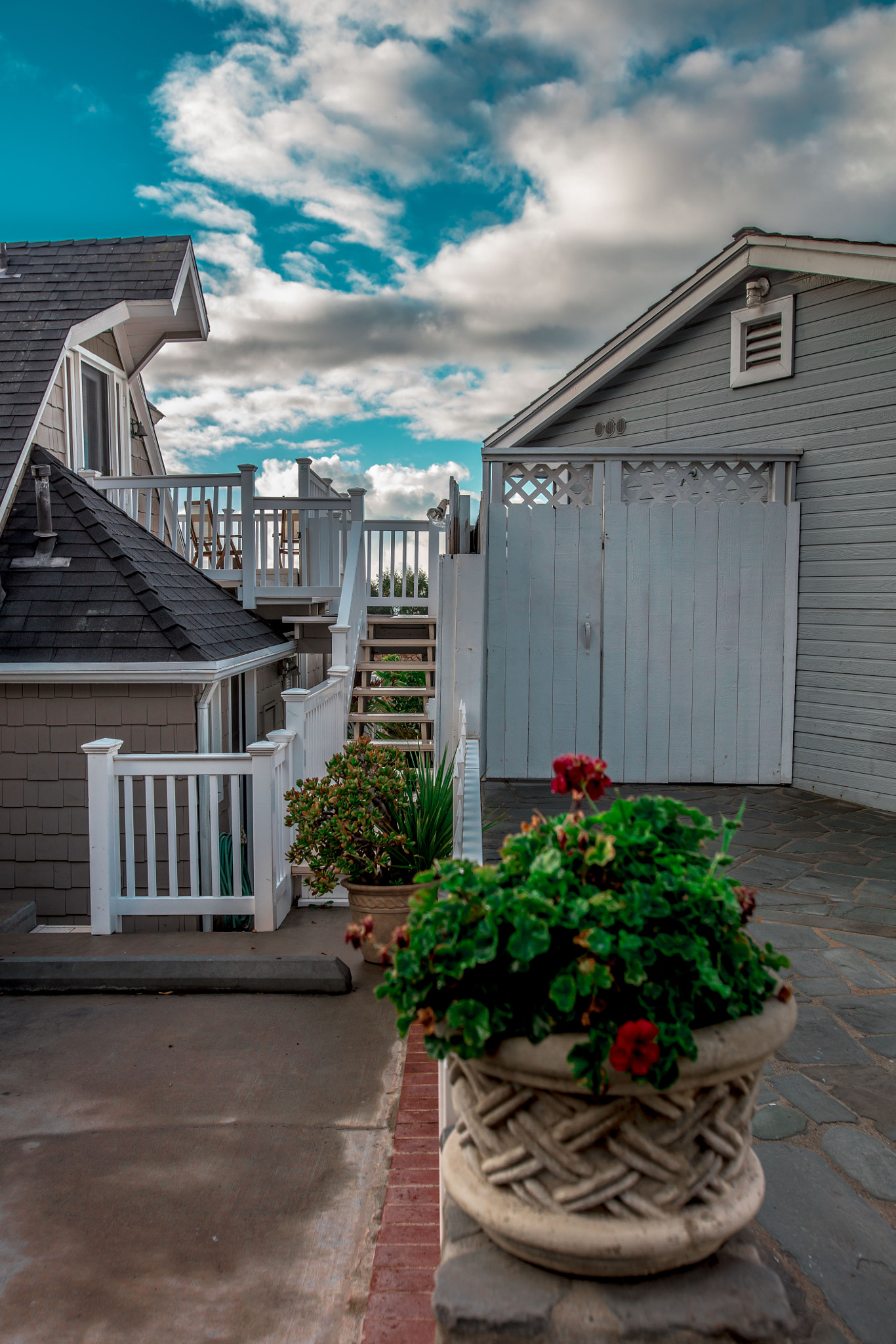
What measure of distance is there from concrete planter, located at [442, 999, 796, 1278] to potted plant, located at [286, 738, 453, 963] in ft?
9.31

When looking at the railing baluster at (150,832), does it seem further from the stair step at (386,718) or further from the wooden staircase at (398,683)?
the stair step at (386,718)

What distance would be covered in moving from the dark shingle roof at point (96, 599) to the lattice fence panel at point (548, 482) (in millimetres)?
2639

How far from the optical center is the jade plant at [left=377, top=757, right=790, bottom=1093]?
1147 mm

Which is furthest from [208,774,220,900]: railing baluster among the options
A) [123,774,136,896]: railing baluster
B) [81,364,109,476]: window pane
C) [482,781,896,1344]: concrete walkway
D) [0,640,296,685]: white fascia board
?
[81,364,109,476]: window pane

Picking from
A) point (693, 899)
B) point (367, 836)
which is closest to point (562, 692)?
point (367, 836)

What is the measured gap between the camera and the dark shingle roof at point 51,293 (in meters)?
7.43

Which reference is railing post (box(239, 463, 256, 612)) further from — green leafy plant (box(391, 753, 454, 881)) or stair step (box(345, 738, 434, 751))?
green leafy plant (box(391, 753, 454, 881))

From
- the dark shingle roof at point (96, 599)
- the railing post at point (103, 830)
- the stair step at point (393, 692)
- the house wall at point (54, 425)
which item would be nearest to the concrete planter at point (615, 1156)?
the railing post at point (103, 830)

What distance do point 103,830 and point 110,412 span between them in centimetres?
624

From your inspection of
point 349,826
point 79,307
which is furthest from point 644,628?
point 79,307

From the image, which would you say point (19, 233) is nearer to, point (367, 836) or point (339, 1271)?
point (367, 836)

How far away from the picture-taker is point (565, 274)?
36.1ft

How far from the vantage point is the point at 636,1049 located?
3.58ft

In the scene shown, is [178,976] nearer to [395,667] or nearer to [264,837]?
[264,837]
